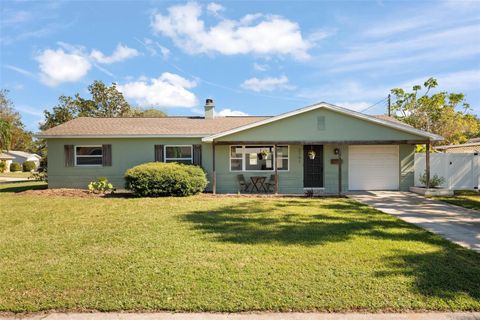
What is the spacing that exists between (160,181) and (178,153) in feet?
9.53

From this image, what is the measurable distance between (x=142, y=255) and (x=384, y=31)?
13.1 m

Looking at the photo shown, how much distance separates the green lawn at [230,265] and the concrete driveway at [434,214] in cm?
60

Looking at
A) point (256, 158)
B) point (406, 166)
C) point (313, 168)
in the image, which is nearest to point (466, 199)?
point (406, 166)

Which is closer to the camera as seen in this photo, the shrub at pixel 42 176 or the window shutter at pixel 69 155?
the window shutter at pixel 69 155

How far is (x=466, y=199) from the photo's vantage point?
11906 mm

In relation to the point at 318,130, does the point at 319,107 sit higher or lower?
higher

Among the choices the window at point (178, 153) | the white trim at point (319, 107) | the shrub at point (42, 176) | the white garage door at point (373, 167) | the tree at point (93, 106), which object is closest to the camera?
the white trim at point (319, 107)

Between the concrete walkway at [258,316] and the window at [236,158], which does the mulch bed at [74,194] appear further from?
the concrete walkway at [258,316]

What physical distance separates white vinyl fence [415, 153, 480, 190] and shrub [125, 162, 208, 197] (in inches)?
428

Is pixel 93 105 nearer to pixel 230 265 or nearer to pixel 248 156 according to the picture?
pixel 248 156

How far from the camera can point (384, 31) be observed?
510 inches

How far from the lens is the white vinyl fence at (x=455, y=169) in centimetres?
1483

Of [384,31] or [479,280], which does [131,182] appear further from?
[384,31]

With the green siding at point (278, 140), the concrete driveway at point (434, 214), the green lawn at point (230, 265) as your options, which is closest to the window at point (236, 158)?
the green siding at point (278, 140)
